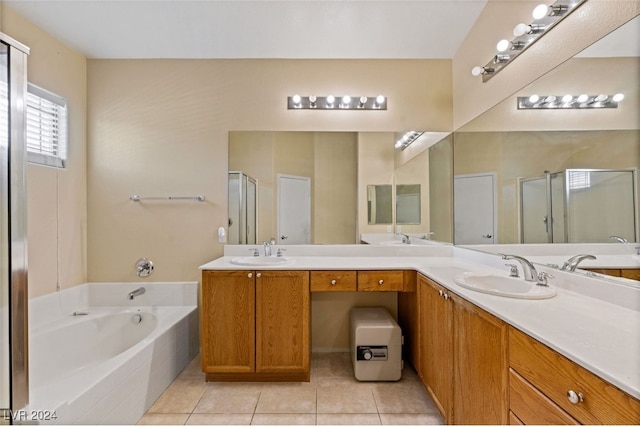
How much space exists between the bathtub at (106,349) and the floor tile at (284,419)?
71 centimetres

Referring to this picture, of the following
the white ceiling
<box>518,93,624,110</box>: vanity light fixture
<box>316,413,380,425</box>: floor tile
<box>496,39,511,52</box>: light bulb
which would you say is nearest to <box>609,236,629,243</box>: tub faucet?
<box>518,93,624,110</box>: vanity light fixture

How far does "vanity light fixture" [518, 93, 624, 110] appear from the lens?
42.8 inches

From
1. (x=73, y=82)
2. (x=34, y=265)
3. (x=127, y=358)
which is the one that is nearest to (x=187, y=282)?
(x=127, y=358)

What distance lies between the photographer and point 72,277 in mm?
2236

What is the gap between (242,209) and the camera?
2.37 m

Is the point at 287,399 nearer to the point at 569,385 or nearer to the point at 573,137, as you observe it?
the point at 569,385

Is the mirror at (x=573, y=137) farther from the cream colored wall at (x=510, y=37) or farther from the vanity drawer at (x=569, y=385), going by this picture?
the vanity drawer at (x=569, y=385)

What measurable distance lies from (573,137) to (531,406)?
1.16 metres

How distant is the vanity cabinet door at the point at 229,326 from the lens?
1.86 metres

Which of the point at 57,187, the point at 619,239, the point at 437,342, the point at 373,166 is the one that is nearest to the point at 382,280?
the point at 437,342

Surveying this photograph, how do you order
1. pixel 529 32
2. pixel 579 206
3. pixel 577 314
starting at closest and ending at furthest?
pixel 577 314 → pixel 579 206 → pixel 529 32

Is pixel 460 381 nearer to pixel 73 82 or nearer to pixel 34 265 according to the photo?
pixel 34 265

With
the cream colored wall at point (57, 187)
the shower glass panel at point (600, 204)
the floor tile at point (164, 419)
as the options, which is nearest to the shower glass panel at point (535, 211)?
the shower glass panel at point (600, 204)

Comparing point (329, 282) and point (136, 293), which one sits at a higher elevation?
point (329, 282)
